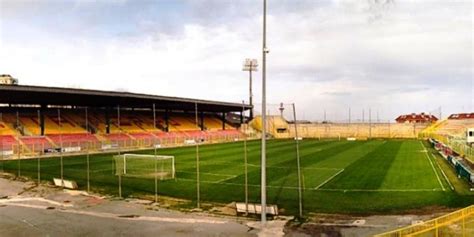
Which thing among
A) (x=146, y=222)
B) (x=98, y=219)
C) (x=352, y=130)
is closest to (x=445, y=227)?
(x=146, y=222)

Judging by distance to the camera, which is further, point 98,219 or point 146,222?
point 98,219

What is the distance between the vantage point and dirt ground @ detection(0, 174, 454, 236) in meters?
18.3

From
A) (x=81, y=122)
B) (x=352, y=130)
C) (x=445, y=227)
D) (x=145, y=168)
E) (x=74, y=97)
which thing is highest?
(x=74, y=97)

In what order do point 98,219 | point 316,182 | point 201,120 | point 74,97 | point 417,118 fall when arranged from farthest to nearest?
1. point 417,118
2. point 201,120
3. point 74,97
4. point 316,182
5. point 98,219

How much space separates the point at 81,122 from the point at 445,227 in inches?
2658

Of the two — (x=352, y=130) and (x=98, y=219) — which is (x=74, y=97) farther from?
(x=352, y=130)

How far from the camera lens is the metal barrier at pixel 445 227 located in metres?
14.9

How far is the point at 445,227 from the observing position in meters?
15.9

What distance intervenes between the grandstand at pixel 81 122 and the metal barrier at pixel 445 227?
39.5 metres

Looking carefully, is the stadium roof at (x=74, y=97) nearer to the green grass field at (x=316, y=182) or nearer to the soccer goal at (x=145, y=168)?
the green grass field at (x=316, y=182)

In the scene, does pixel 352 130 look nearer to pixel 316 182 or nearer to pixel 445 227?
pixel 316 182

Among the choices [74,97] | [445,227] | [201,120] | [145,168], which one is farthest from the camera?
[201,120]

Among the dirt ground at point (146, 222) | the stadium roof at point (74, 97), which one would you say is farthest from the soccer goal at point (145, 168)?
the stadium roof at point (74, 97)

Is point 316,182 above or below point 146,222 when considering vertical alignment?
above
